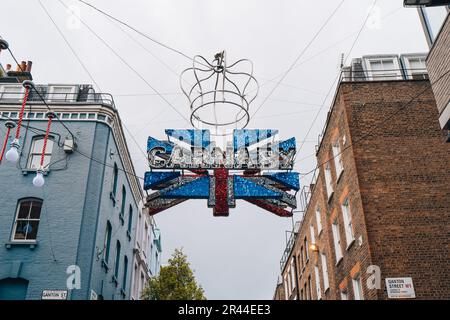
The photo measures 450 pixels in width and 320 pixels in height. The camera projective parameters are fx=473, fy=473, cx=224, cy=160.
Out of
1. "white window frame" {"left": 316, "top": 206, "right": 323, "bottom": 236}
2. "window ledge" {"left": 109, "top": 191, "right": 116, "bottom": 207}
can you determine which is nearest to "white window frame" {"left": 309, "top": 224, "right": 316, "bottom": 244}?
"white window frame" {"left": 316, "top": 206, "right": 323, "bottom": 236}

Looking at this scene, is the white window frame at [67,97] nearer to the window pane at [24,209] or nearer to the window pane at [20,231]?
the window pane at [24,209]

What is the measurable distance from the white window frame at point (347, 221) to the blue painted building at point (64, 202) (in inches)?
418

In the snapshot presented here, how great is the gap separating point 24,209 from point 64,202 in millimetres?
1755

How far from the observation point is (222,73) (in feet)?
31.1

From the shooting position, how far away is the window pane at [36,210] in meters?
20.4

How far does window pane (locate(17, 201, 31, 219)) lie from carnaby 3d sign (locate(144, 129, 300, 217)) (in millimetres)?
10208

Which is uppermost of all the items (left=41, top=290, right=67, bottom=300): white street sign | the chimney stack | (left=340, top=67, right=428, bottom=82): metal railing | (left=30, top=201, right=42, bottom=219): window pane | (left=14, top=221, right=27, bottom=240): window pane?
the chimney stack

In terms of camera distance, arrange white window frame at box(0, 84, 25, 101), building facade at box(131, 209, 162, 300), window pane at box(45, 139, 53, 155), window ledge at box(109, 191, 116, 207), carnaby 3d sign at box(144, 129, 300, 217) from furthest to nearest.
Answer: building facade at box(131, 209, 162, 300) < white window frame at box(0, 84, 25, 101) < window ledge at box(109, 191, 116, 207) < window pane at box(45, 139, 53, 155) < carnaby 3d sign at box(144, 129, 300, 217)

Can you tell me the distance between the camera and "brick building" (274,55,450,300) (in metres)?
16.6

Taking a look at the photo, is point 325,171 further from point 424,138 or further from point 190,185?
point 190,185

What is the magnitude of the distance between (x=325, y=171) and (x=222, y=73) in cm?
1605

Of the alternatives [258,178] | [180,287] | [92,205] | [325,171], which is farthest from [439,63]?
[180,287]

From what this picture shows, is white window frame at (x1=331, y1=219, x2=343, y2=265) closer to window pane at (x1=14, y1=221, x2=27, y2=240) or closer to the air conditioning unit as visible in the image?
the air conditioning unit

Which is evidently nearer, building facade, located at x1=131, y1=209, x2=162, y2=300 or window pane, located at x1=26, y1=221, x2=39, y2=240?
window pane, located at x1=26, y1=221, x2=39, y2=240
